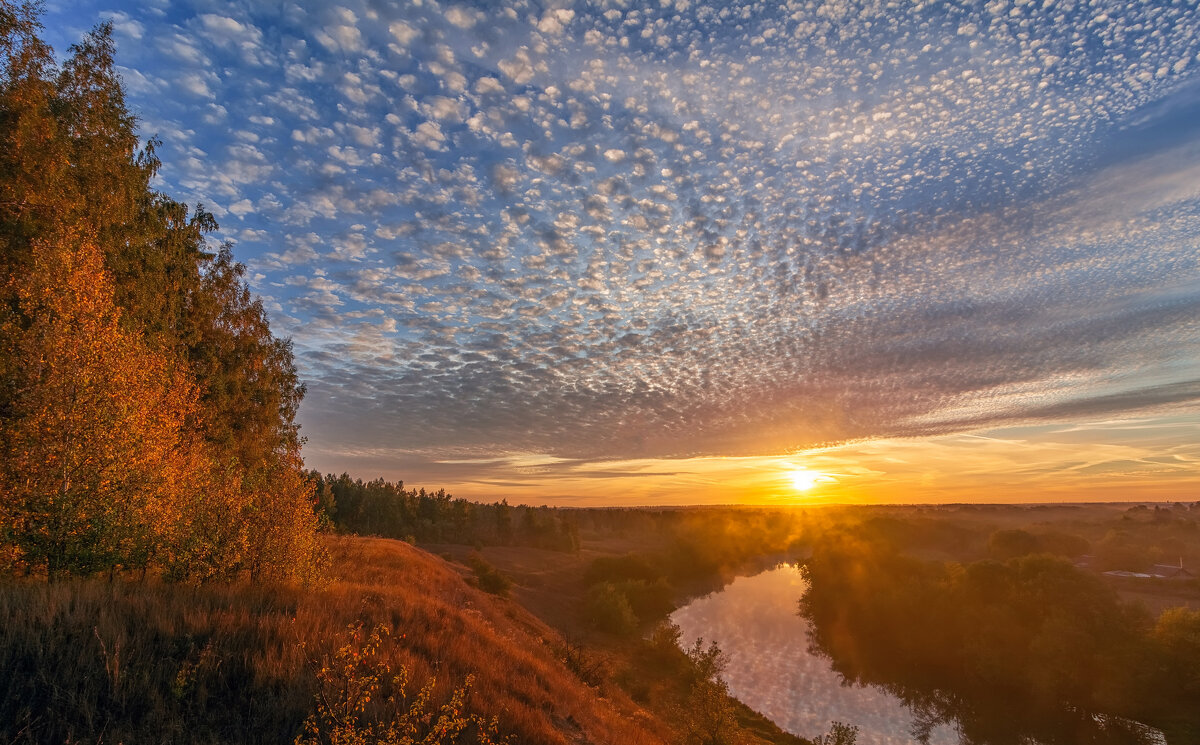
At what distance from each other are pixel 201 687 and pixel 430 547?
238 feet

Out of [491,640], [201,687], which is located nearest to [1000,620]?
[491,640]

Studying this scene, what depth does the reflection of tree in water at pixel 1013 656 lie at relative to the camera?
1291 inches

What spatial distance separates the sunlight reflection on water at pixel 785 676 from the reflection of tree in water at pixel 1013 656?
79.1 inches

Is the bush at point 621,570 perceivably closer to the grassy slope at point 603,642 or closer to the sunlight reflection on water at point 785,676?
the grassy slope at point 603,642

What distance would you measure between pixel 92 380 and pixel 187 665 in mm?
7456

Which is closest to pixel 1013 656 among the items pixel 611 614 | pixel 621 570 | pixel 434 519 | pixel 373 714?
pixel 611 614

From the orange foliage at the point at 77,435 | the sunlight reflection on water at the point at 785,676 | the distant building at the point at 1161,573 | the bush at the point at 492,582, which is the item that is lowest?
the sunlight reflection on water at the point at 785,676

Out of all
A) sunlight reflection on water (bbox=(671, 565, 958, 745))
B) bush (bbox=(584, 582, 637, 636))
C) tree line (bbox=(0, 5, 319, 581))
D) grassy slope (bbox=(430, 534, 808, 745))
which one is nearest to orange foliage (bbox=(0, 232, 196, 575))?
tree line (bbox=(0, 5, 319, 581))

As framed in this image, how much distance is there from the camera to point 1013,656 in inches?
1538

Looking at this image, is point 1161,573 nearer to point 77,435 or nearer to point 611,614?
point 611,614

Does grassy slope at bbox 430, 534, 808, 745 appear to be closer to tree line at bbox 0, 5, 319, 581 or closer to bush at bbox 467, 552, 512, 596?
bush at bbox 467, 552, 512, 596

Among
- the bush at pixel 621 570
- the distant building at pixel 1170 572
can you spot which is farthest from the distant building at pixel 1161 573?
the bush at pixel 621 570

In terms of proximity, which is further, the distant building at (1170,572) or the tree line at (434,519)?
the tree line at (434,519)

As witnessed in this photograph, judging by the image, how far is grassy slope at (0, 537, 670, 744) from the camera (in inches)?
271
